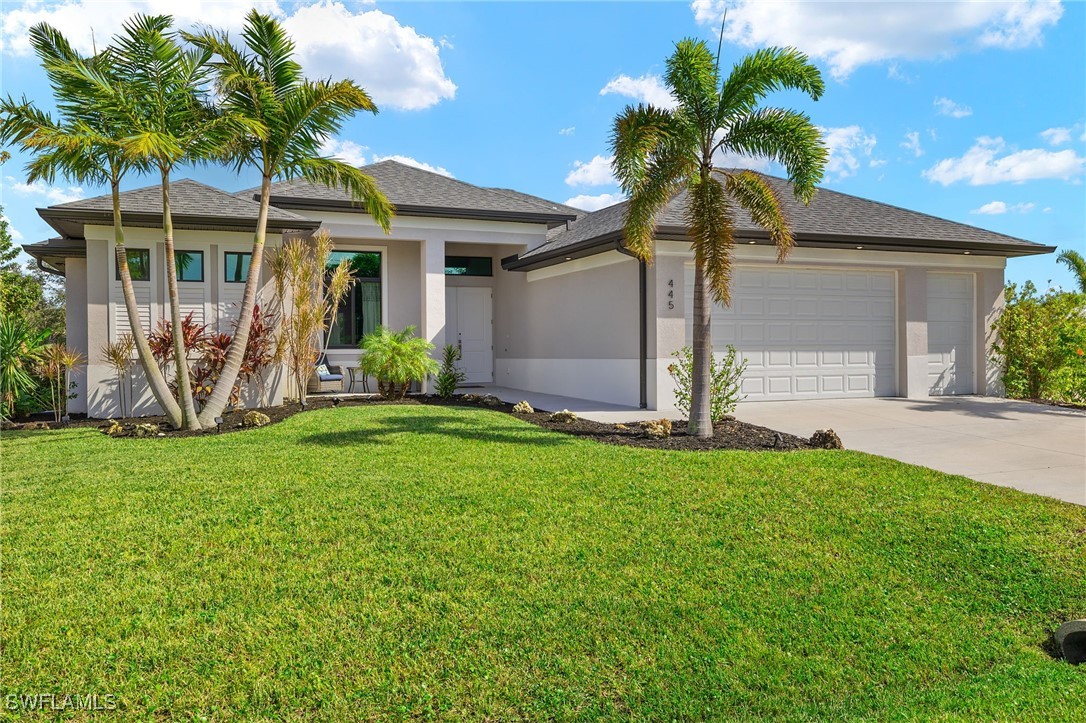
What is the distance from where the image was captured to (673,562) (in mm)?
4902

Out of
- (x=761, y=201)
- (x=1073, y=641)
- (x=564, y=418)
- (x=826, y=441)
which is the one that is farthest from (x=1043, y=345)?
(x=1073, y=641)

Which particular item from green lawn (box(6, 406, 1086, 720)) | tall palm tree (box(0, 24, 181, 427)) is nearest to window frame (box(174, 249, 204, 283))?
tall palm tree (box(0, 24, 181, 427))

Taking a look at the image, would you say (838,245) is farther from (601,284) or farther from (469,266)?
(469,266)

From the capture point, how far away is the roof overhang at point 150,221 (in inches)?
450

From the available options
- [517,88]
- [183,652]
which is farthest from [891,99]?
[183,652]

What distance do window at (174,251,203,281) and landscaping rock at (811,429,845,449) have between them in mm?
10968

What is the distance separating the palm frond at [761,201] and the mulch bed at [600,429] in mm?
2521

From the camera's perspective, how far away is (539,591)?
14.5ft

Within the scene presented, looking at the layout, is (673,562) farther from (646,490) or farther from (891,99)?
(891,99)

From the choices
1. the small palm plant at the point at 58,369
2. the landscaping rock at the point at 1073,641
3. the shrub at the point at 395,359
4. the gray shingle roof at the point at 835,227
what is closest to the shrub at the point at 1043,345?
the gray shingle roof at the point at 835,227

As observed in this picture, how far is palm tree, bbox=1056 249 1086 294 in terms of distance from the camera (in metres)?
17.7

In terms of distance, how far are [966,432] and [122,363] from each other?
13726 millimetres

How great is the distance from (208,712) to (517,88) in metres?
12.5

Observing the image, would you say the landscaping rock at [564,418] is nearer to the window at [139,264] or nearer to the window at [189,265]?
the window at [189,265]
